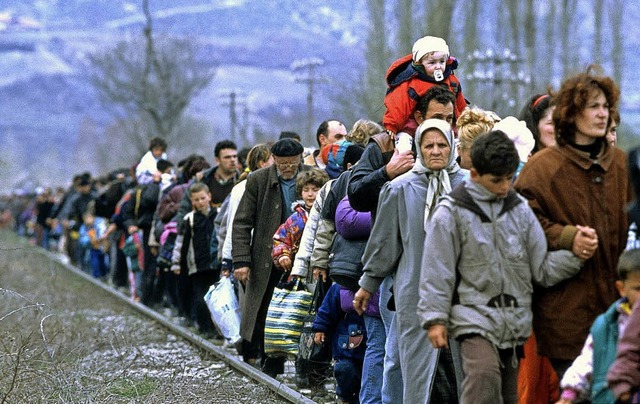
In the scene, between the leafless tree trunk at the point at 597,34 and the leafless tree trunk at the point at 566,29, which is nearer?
the leafless tree trunk at the point at 566,29

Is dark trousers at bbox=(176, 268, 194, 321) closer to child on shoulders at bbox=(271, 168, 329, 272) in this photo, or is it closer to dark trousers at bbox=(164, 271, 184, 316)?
dark trousers at bbox=(164, 271, 184, 316)

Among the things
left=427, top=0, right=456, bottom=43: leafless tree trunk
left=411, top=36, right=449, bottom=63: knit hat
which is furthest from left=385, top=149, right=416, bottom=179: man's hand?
left=427, top=0, right=456, bottom=43: leafless tree trunk

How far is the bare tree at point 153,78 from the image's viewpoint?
190 ft

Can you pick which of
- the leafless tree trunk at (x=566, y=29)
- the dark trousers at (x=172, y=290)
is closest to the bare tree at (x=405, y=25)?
the leafless tree trunk at (x=566, y=29)

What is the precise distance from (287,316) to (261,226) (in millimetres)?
1211

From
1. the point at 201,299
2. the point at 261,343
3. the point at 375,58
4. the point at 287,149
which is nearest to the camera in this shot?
the point at 287,149

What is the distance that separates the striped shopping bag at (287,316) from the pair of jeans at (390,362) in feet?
6.84

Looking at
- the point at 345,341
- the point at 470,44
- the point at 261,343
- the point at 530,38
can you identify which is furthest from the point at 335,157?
the point at 530,38

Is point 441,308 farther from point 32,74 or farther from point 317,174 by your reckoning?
point 32,74

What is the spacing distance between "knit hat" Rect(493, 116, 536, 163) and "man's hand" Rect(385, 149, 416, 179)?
0.54 m

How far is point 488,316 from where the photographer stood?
22.5 feet

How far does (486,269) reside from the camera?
6.84m

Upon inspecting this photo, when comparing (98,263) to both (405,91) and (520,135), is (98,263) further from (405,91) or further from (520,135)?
(520,135)

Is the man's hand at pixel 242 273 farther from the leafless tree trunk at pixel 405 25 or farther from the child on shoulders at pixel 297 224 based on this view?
the leafless tree trunk at pixel 405 25
